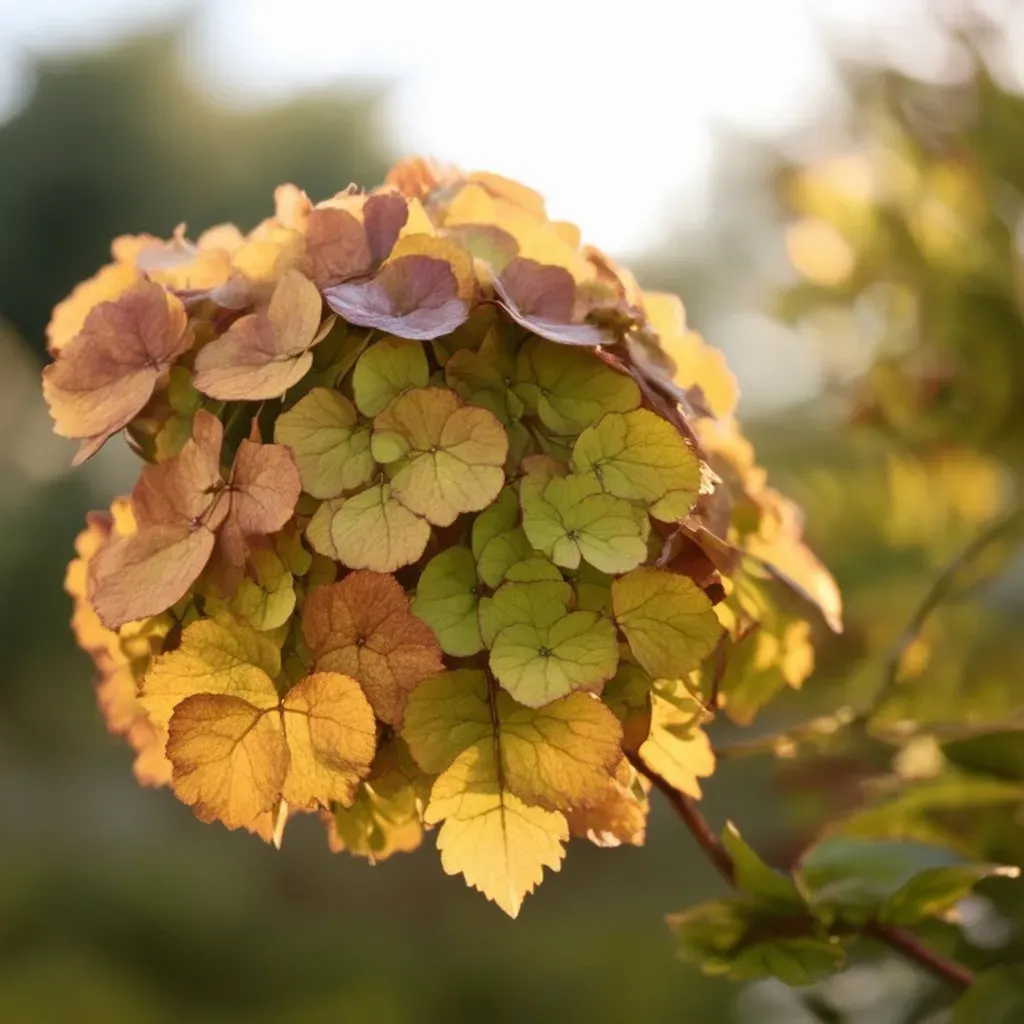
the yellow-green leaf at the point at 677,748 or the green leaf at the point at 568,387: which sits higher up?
the green leaf at the point at 568,387

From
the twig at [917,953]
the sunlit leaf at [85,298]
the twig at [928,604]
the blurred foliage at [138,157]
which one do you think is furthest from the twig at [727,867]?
the blurred foliage at [138,157]

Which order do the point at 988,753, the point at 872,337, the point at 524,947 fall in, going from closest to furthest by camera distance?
the point at 988,753 → the point at 872,337 → the point at 524,947

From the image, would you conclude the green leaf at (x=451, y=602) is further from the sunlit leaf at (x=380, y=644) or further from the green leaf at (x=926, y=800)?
the green leaf at (x=926, y=800)

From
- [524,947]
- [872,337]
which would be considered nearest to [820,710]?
[872,337]

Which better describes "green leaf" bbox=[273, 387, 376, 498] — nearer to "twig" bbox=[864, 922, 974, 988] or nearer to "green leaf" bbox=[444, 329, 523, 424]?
"green leaf" bbox=[444, 329, 523, 424]

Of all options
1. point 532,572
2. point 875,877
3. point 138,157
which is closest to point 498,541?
point 532,572

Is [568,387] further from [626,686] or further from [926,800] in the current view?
[926,800]

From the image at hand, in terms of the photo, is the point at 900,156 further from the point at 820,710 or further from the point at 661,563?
the point at 661,563
